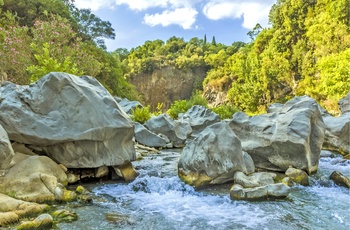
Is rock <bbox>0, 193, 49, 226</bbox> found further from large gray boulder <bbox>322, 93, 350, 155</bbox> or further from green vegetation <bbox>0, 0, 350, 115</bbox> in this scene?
large gray boulder <bbox>322, 93, 350, 155</bbox>

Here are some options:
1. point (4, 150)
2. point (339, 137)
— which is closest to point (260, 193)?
point (4, 150)

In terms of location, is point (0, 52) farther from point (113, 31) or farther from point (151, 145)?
point (113, 31)

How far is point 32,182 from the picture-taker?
215 inches

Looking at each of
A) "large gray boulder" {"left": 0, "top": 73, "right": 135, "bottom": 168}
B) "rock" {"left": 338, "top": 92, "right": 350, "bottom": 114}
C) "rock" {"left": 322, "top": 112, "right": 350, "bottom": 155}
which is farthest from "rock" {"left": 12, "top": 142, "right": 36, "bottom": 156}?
"rock" {"left": 338, "top": 92, "right": 350, "bottom": 114}

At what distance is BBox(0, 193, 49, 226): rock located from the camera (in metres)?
4.32

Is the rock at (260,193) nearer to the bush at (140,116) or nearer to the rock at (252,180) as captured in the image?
the rock at (252,180)

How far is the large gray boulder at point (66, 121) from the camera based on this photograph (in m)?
6.39

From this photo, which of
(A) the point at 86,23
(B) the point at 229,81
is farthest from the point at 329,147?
(B) the point at 229,81

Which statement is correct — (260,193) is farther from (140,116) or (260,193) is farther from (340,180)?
(140,116)

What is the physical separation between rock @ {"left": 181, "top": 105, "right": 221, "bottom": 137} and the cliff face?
95.9ft

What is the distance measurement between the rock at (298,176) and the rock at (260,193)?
1367mm

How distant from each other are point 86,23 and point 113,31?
287 cm

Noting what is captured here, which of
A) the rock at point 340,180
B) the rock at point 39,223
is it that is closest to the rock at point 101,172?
the rock at point 39,223

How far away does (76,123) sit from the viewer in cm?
668
